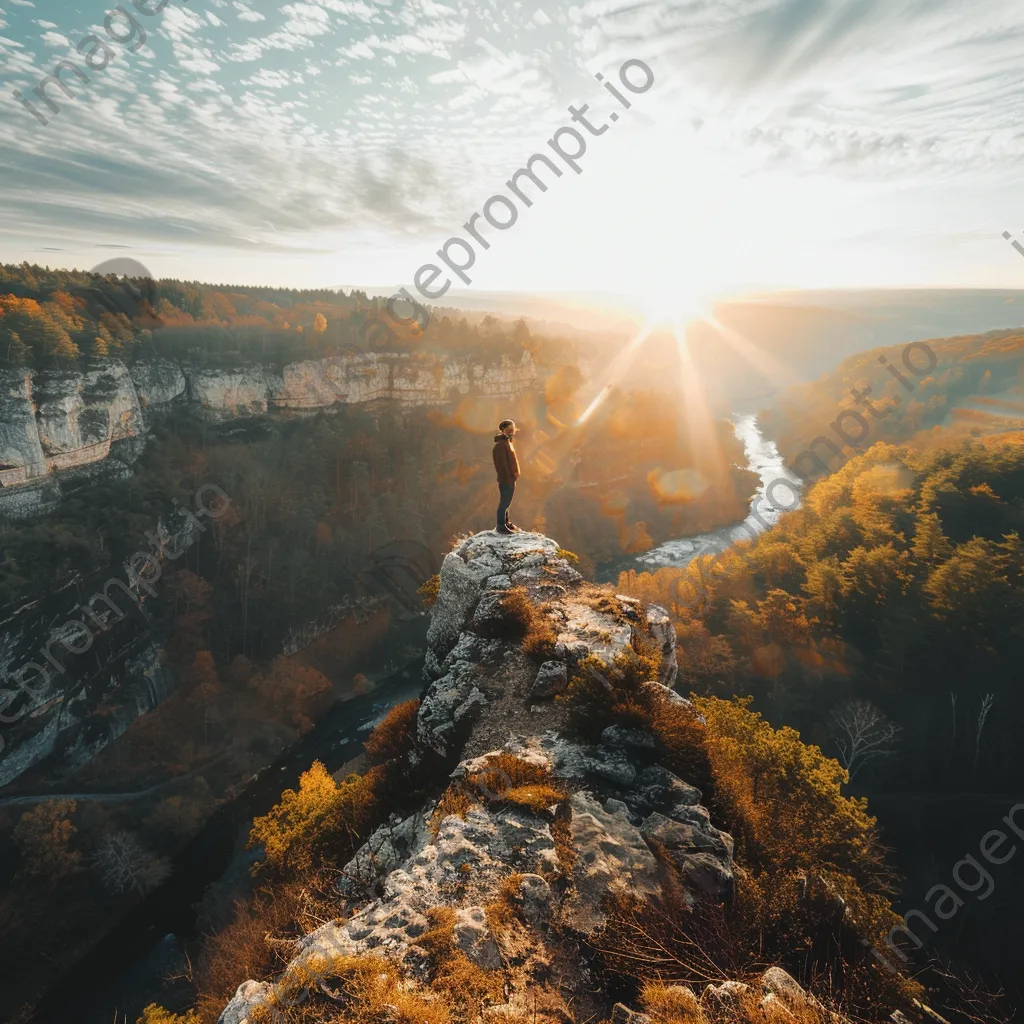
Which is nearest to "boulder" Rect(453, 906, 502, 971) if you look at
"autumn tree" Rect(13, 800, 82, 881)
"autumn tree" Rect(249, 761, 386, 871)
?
"autumn tree" Rect(249, 761, 386, 871)

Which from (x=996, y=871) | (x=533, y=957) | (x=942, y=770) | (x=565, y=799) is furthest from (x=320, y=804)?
(x=942, y=770)

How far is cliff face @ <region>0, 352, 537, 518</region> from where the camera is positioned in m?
30.1

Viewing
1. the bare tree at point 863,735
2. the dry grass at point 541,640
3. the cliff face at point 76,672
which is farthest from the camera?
the cliff face at point 76,672

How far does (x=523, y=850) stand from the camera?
17.6ft

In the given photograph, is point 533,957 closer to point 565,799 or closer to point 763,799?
point 565,799

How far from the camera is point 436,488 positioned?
55031mm

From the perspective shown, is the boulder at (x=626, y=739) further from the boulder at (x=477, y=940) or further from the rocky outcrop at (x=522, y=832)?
the boulder at (x=477, y=940)

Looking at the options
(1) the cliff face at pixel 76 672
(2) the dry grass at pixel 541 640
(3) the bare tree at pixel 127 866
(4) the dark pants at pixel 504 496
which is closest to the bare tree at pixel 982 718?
(2) the dry grass at pixel 541 640

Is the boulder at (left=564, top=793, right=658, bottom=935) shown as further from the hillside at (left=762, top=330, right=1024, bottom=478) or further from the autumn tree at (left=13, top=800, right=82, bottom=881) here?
the hillside at (left=762, top=330, right=1024, bottom=478)

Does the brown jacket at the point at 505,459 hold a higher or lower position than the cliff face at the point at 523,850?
higher

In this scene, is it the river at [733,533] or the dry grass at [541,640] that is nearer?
the dry grass at [541,640]

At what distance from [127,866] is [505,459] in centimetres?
2482

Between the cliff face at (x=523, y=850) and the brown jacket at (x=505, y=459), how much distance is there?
2748 millimetres

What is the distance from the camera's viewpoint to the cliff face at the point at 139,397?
98.7ft
